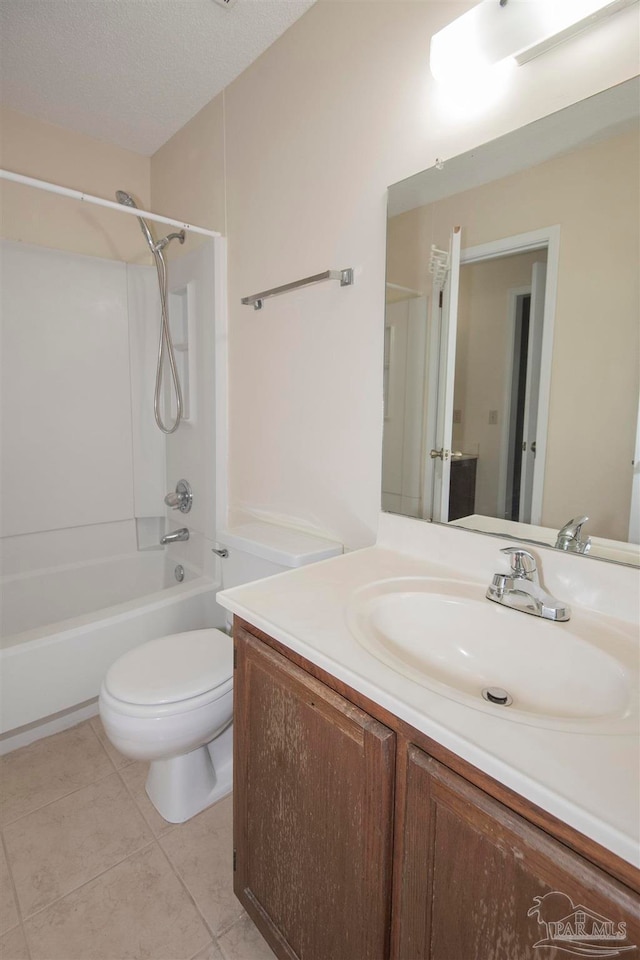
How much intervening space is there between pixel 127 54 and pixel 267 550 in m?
1.88

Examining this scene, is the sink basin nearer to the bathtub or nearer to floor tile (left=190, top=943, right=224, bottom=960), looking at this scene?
floor tile (left=190, top=943, right=224, bottom=960)

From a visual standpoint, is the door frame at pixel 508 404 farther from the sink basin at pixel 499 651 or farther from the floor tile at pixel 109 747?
the floor tile at pixel 109 747


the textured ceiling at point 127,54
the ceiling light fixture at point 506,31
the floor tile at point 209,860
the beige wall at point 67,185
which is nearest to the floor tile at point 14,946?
the floor tile at point 209,860

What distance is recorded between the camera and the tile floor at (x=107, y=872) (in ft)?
3.62

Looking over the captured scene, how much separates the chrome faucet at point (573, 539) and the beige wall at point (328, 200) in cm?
54

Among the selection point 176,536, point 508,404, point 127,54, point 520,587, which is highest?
point 127,54

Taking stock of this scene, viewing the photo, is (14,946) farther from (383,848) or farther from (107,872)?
(383,848)

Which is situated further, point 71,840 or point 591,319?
point 71,840

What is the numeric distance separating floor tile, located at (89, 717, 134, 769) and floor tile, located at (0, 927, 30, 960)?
528 millimetres

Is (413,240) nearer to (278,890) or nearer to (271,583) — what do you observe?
(271,583)

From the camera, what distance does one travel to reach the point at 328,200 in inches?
58.2

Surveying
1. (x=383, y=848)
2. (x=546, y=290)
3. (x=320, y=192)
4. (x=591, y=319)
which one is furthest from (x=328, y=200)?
(x=383, y=848)

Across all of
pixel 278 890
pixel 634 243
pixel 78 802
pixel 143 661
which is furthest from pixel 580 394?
pixel 78 802

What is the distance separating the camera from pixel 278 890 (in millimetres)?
955
